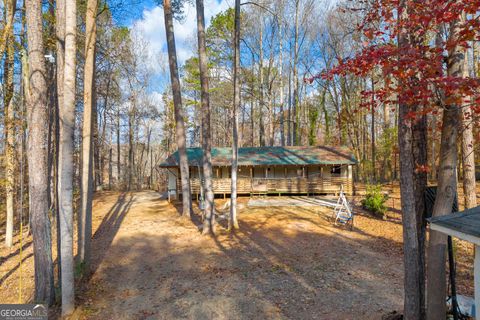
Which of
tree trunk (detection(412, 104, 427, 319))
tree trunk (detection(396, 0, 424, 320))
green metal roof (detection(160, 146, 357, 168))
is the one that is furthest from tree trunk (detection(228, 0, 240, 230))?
green metal roof (detection(160, 146, 357, 168))

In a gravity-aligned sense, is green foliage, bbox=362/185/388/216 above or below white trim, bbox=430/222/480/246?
below

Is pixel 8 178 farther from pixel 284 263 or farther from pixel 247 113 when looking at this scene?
pixel 247 113

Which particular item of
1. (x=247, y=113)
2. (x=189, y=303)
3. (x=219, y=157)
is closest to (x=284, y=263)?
(x=189, y=303)

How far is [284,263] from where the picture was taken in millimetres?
7109

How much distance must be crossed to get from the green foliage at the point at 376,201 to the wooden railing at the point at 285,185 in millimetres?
4990

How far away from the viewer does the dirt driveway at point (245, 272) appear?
4965 mm

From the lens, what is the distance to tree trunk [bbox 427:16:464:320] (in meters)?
3.86

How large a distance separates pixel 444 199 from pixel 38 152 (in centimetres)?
712

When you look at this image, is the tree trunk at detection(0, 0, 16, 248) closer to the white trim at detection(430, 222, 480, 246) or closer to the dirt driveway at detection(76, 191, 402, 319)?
the dirt driveway at detection(76, 191, 402, 319)

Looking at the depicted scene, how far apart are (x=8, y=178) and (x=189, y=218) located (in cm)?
666

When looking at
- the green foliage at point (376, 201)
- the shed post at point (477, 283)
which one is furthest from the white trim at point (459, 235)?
the green foliage at point (376, 201)

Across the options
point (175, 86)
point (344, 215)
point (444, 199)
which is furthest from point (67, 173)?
point (344, 215)

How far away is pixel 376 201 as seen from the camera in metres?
11.7

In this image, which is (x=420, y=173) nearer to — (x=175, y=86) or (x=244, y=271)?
(x=244, y=271)
